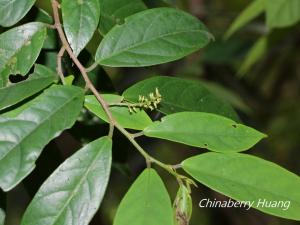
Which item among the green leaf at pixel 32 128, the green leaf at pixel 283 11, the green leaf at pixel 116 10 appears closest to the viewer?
the green leaf at pixel 32 128

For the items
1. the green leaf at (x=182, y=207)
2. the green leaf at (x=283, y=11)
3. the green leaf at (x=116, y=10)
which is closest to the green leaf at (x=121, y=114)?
the green leaf at (x=182, y=207)

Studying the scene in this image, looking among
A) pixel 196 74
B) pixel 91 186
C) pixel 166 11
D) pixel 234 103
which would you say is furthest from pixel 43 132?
pixel 196 74

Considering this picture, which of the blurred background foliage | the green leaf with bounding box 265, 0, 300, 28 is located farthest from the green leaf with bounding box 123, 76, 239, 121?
the green leaf with bounding box 265, 0, 300, 28

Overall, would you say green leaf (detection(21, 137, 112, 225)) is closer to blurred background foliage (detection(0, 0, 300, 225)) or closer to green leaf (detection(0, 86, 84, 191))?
green leaf (detection(0, 86, 84, 191))

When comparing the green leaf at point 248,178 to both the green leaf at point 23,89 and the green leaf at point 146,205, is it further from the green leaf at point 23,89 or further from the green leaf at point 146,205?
the green leaf at point 23,89

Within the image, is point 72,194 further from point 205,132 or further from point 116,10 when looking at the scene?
point 116,10

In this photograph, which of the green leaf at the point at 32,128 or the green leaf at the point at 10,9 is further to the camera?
the green leaf at the point at 10,9
